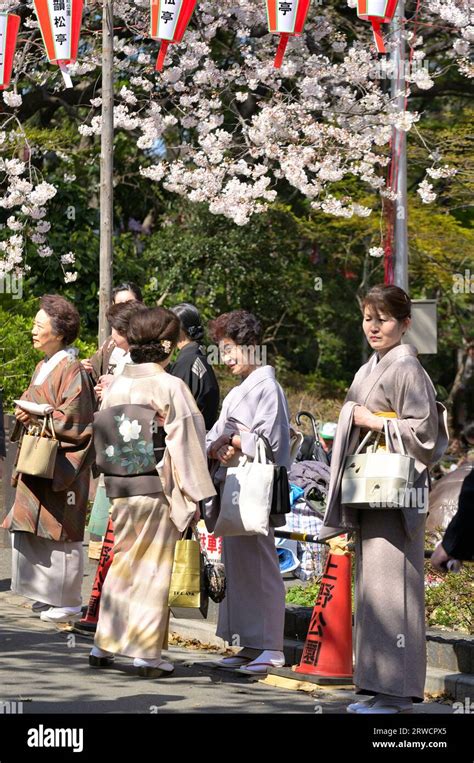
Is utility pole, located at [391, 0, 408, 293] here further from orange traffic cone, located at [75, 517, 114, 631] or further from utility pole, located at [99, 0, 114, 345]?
orange traffic cone, located at [75, 517, 114, 631]

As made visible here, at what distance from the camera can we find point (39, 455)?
746 cm

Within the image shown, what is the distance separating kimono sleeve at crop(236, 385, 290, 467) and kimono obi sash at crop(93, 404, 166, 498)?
0.54m

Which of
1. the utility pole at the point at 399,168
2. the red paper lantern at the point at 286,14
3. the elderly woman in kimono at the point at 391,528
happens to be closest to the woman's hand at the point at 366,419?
the elderly woman in kimono at the point at 391,528

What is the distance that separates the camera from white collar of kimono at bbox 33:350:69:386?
770 centimetres

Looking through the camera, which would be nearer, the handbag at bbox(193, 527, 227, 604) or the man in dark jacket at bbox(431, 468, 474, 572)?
the man in dark jacket at bbox(431, 468, 474, 572)

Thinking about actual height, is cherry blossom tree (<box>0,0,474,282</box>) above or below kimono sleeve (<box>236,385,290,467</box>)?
above

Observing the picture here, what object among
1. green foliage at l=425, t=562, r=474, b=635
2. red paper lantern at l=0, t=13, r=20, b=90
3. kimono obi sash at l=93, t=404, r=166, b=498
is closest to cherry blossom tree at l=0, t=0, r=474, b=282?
red paper lantern at l=0, t=13, r=20, b=90

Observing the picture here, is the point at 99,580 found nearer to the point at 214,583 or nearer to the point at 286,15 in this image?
the point at 214,583

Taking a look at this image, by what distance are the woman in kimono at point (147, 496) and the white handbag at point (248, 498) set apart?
261mm

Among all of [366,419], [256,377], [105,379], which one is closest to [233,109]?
[105,379]

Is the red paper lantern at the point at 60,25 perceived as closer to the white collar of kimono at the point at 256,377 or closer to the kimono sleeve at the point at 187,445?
the white collar of kimono at the point at 256,377

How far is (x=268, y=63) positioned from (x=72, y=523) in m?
10.1

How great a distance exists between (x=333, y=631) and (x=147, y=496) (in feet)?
3.95

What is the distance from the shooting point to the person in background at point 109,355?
845 centimetres
